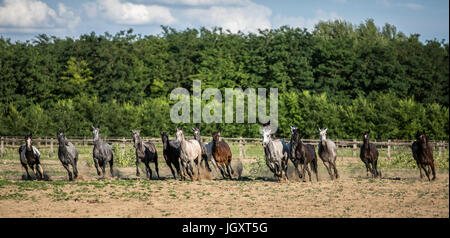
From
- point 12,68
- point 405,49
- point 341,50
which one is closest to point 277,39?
point 341,50

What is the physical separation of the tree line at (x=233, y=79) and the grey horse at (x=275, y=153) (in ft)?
72.2

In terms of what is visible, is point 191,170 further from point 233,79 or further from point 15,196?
point 233,79

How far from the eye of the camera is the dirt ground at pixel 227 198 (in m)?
14.5

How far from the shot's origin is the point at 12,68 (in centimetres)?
5331

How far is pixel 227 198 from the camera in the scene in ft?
55.7

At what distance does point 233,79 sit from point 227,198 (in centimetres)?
4400

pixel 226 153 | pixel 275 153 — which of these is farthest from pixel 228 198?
pixel 226 153

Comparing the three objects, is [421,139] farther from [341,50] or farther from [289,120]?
[341,50]

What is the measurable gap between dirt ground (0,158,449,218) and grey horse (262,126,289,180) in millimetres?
747

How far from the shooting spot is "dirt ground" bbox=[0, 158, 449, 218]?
14461mm

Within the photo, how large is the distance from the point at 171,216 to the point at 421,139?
11.0 m

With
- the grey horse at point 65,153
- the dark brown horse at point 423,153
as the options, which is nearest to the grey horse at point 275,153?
the dark brown horse at point 423,153

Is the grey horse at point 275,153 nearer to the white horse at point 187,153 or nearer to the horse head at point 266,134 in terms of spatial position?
the horse head at point 266,134

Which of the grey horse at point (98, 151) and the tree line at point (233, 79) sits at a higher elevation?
the tree line at point (233, 79)
